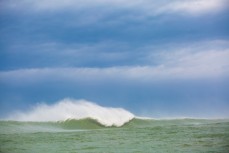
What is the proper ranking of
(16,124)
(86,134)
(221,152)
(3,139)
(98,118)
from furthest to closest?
(98,118)
(16,124)
(86,134)
(3,139)
(221,152)

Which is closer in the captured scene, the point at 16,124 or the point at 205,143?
the point at 205,143

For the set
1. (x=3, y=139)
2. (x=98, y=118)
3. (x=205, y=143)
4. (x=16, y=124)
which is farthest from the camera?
(x=98, y=118)

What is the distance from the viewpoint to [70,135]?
1377 cm

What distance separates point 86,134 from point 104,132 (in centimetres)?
74

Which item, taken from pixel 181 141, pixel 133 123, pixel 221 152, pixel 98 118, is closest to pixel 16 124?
pixel 98 118

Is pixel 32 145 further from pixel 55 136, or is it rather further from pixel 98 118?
pixel 98 118

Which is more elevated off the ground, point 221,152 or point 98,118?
point 98,118

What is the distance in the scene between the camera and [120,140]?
1259cm

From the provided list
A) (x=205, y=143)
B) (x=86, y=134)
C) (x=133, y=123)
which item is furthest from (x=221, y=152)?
(x=133, y=123)

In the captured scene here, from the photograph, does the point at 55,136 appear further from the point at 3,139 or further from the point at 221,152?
the point at 221,152

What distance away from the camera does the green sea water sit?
36.3 ft

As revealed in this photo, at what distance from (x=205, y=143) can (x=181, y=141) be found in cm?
72

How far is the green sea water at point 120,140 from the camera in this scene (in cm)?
1108

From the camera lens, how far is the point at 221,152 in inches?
402
